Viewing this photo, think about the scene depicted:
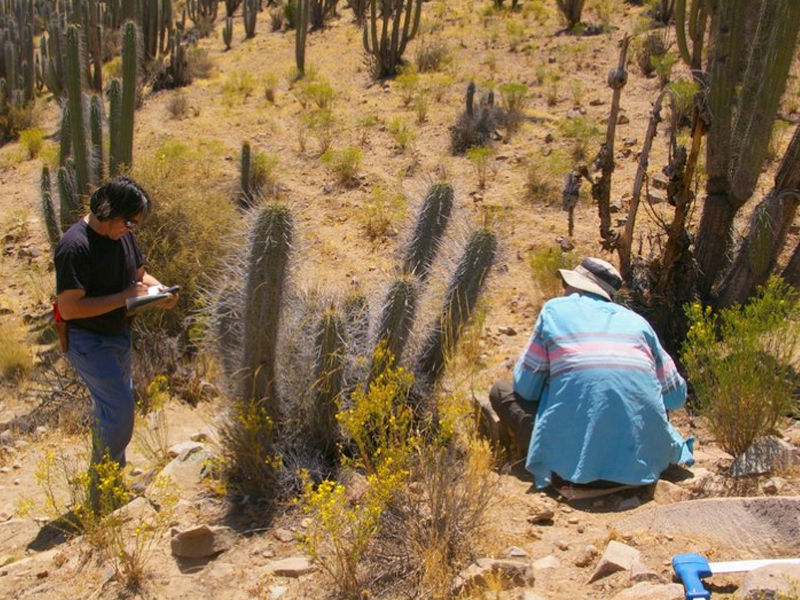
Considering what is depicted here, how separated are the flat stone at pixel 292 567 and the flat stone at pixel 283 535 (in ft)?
0.76

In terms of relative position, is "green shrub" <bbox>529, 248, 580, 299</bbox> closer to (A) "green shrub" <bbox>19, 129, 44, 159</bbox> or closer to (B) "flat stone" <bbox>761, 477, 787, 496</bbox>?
(B) "flat stone" <bbox>761, 477, 787, 496</bbox>

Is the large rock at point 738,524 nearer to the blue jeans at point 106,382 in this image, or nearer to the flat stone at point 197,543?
the flat stone at point 197,543

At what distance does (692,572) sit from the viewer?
119 inches

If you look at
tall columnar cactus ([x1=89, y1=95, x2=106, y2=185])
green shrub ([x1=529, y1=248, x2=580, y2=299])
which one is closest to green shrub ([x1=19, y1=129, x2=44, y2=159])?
tall columnar cactus ([x1=89, y1=95, x2=106, y2=185])

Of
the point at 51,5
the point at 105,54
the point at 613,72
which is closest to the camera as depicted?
the point at 613,72

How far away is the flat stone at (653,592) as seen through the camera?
2.94 m

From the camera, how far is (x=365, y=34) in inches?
646

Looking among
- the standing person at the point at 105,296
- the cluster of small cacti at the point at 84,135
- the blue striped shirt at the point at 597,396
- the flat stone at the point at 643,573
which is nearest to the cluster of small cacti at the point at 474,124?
the cluster of small cacti at the point at 84,135

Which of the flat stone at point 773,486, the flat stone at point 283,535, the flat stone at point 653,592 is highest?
the flat stone at point 653,592

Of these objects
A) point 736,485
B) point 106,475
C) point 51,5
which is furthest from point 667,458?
point 51,5

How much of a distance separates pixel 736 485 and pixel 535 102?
10.0 metres

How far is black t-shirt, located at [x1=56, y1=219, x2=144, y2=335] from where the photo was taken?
13.1ft

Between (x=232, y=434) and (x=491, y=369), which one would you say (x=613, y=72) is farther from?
(x=232, y=434)

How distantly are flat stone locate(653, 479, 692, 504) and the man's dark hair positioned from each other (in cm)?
301
